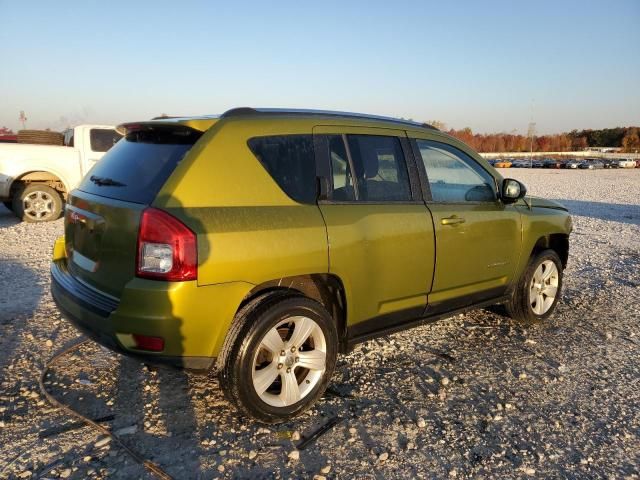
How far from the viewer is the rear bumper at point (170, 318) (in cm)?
257

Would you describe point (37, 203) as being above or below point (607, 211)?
above

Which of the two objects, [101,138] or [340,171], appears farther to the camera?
[101,138]

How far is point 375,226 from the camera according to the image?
3.29 meters

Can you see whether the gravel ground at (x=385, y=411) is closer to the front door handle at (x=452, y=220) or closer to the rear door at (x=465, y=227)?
the rear door at (x=465, y=227)

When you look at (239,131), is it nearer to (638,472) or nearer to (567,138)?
(638,472)

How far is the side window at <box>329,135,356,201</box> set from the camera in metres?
3.24

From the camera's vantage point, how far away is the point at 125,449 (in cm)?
271

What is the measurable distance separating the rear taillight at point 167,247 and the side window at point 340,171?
1.03m

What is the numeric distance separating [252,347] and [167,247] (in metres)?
0.73

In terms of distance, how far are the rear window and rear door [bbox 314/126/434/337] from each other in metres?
0.87

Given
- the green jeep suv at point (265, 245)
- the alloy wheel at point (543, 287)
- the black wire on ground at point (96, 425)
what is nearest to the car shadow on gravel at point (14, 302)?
the black wire on ground at point (96, 425)

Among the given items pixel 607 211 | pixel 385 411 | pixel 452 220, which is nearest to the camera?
pixel 385 411

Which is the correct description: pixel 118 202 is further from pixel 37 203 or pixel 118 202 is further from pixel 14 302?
pixel 37 203

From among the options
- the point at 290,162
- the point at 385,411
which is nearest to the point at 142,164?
the point at 290,162
